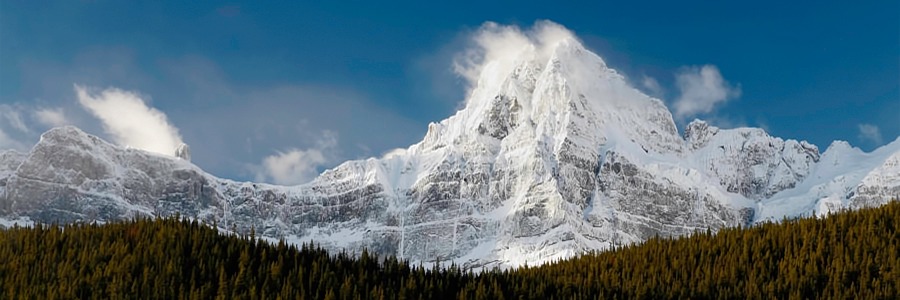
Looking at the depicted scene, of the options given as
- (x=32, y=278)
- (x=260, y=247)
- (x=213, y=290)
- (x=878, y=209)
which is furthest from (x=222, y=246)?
(x=878, y=209)

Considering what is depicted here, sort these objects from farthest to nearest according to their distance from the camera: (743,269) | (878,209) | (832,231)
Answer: (878,209)
(832,231)
(743,269)

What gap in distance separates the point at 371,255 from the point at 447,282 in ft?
5.98

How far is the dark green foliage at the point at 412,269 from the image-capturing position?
1578 centimetres

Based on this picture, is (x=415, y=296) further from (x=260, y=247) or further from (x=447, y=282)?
(x=260, y=247)

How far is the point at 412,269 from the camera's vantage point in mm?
18656

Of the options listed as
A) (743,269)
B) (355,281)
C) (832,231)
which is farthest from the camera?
(832,231)

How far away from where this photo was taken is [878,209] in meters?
24.1

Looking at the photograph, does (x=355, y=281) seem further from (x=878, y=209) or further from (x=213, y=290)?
(x=878, y=209)

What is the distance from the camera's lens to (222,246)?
58.0 feet

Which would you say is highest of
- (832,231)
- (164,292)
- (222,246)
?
(832,231)

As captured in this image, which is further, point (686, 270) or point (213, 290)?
point (686, 270)

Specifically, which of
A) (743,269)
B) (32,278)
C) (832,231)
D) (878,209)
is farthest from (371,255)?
(878,209)

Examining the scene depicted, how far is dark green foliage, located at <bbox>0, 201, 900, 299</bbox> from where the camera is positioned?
15781 millimetres

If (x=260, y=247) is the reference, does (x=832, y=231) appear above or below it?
above
